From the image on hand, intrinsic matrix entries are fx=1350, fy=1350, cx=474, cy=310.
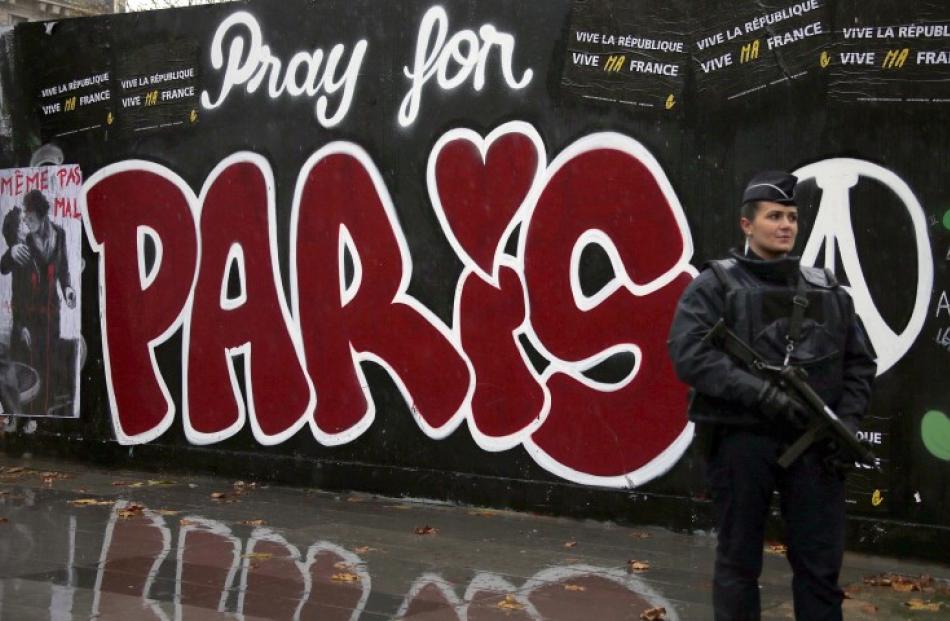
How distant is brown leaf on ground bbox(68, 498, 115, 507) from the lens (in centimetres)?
974

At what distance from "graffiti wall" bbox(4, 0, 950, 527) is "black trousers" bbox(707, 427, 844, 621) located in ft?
8.90

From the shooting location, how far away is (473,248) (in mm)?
9391

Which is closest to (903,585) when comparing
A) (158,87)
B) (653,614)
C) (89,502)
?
(653,614)

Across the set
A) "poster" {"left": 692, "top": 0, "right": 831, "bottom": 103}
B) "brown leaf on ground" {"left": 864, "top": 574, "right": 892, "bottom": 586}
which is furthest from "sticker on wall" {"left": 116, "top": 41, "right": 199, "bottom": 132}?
"brown leaf on ground" {"left": 864, "top": 574, "right": 892, "bottom": 586}

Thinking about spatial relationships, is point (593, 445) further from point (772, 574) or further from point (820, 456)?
point (820, 456)

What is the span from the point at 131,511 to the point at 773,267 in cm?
573

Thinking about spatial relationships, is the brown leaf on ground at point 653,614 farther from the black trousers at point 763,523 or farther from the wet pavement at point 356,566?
the black trousers at point 763,523

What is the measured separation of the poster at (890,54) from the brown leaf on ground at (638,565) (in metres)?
2.90

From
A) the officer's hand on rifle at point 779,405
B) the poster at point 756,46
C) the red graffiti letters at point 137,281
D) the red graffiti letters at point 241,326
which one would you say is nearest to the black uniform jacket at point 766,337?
the officer's hand on rifle at point 779,405

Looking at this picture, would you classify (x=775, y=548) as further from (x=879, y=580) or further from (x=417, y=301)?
(x=417, y=301)

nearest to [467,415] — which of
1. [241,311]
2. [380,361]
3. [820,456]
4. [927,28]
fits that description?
[380,361]

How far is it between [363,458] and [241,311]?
1.61m

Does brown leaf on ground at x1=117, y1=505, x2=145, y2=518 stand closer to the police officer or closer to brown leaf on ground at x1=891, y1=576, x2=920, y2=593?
brown leaf on ground at x1=891, y1=576, x2=920, y2=593

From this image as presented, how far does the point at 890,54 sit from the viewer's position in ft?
25.2
